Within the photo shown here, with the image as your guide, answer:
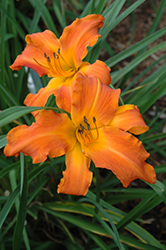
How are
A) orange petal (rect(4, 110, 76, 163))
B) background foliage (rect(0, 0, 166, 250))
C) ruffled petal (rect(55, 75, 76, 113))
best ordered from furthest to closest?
background foliage (rect(0, 0, 166, 250)) < ruffled petal (rect(55, 75, 76, 113)) < orange petal (rect(4, 110, 76, 163))

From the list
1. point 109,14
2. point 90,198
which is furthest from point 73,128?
point 109,14

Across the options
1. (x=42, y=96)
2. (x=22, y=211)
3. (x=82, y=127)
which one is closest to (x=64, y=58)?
(x=42, y=96)

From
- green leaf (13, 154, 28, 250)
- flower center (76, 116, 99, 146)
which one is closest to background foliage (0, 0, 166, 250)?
green leaf (13, 154, 28, 250)

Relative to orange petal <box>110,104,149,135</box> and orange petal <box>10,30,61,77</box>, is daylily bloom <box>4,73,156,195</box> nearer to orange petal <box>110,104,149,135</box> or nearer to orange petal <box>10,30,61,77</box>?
orange petal <box>110,104,149,135</box>

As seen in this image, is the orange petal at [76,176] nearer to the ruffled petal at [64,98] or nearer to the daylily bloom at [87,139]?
the daylily bloom at [87,139]

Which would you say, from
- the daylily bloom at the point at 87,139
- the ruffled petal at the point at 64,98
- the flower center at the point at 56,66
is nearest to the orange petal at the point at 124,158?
the daylily bloom at the point at 87,139

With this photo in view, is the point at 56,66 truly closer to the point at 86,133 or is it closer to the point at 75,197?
the point at 86,133

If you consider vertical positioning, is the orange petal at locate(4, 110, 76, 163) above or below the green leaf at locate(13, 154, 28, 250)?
above
